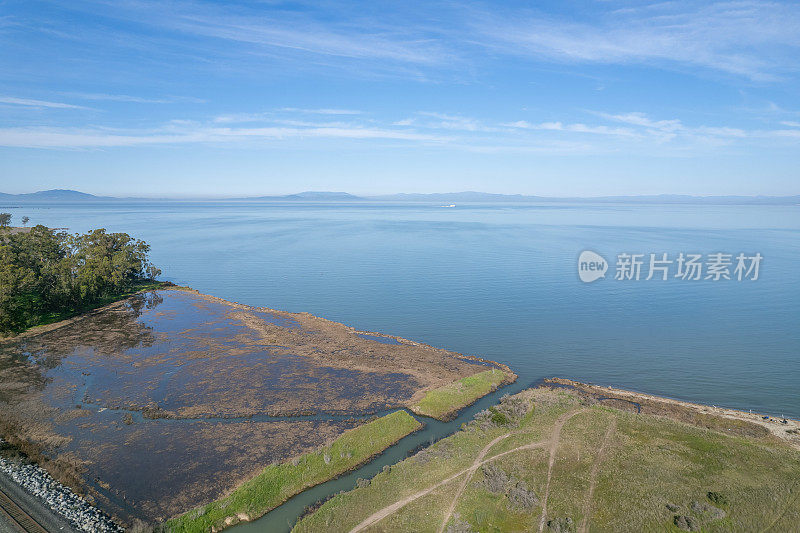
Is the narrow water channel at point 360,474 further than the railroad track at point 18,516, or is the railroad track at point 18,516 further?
the narrow water channel at point 360,474

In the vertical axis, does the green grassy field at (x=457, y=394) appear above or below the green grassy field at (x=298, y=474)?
above

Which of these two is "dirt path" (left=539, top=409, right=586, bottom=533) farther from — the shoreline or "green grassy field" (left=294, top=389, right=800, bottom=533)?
the shoreline

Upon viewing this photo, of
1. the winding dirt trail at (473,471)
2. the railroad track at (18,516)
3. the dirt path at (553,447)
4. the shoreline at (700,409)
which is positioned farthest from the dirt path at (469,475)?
the railroad track at (18,516)

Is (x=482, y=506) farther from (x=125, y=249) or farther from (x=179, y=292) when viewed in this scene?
(x=125, y=249)

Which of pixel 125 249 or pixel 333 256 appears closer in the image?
pixel 125 249

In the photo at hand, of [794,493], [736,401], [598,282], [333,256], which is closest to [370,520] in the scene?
[794,493]

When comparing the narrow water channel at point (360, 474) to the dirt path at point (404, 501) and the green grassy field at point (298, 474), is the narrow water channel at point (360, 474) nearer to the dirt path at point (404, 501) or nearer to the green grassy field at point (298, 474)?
the green grassy field at point (298, 474)

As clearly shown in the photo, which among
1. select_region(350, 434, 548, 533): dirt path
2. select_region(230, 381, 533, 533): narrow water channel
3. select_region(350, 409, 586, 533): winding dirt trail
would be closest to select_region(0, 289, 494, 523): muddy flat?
select_region(230, 381, 533, 533): narrow water channel
